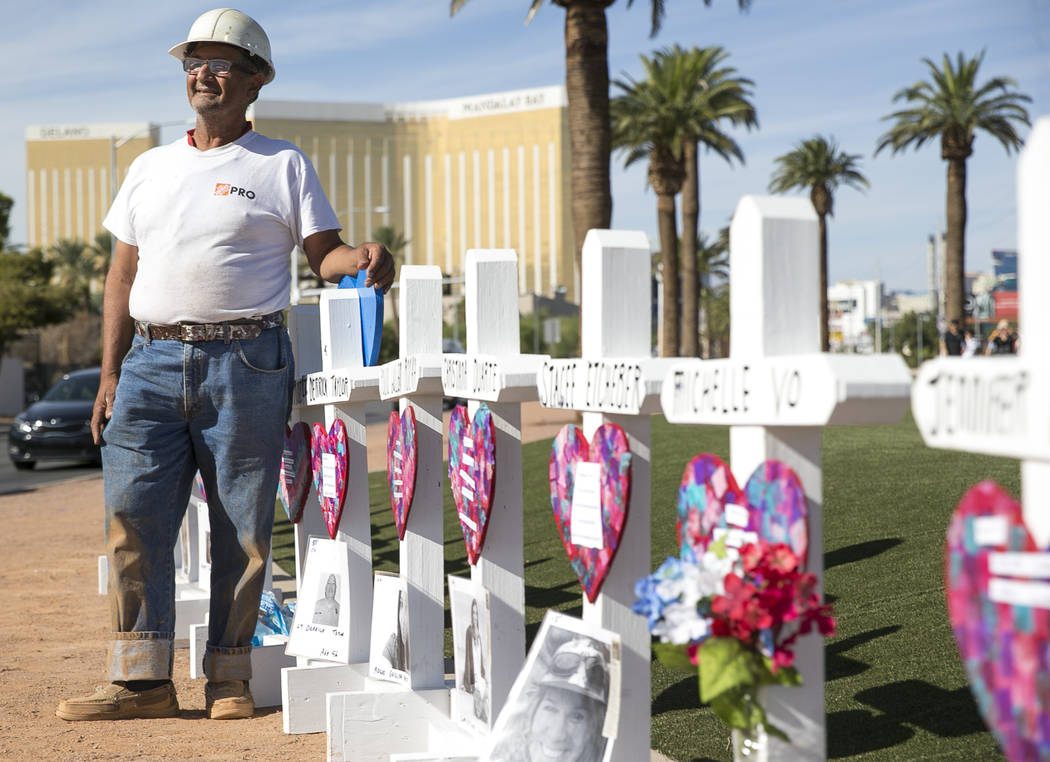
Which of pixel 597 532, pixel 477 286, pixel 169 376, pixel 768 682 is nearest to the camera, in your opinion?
pixel 768 682

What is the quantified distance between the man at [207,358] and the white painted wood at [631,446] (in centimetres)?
140

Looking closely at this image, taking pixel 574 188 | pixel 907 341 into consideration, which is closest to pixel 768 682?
pixel 574 188

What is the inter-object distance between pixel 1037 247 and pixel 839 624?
11.2ft

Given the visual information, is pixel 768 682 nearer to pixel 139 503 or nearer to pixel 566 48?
pixel 139 503

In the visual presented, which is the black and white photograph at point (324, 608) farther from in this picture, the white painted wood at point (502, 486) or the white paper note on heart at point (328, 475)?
the white painted wood at point (502, 486)

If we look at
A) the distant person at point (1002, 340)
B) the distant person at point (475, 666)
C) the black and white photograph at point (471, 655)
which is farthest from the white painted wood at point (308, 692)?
the distant person at point (1002, 340)

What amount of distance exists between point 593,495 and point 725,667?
0.78 m

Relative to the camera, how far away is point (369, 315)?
14.4 feet

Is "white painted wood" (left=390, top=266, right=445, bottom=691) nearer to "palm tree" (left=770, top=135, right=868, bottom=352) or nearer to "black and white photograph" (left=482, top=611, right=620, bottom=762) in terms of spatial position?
"black and white photograph" (left=482, top=611, right=620, bottom=762)

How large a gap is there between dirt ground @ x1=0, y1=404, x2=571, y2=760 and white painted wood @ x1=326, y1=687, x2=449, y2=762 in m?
0.15

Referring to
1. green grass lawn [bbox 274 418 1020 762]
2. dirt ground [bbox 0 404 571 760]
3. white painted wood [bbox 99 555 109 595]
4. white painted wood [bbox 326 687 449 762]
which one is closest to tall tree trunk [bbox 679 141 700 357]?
green grass lawn [bbox 274 418 1020 762]

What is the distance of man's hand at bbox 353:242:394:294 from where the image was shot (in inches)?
157

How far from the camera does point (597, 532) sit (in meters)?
2.76

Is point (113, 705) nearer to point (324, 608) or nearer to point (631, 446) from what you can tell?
point (324, 608)
